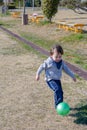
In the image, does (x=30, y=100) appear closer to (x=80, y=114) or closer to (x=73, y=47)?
(x=80, y=114)

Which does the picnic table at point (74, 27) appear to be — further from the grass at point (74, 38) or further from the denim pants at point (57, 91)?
the denim pants at point (57, 91)

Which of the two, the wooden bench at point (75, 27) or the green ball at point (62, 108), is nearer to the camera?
the green ball at point (62, 108)

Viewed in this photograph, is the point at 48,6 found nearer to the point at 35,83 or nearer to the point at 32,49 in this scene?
the point at 32,49

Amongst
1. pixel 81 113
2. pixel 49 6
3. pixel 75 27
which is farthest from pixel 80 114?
pixel 49 6

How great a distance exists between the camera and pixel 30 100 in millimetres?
6094

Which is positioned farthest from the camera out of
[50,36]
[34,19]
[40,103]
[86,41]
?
[34,19]

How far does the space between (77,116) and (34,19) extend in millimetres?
21017

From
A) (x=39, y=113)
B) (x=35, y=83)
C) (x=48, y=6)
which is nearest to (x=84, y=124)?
(x=39, y=113)

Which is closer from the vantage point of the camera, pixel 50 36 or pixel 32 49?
pixel 32 49

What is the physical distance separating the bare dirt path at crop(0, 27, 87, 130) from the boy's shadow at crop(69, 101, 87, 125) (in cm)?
2

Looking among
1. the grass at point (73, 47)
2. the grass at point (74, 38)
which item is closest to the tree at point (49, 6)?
the grass at point (73, 47)

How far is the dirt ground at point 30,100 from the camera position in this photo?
4988 mm

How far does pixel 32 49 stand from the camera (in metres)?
12.5

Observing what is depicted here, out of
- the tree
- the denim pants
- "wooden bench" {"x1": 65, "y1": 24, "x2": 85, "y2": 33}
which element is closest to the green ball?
the denim pants
